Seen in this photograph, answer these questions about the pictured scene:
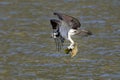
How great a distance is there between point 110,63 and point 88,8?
6288 millimetres

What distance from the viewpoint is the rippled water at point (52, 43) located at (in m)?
14.3

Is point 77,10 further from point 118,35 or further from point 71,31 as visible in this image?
point 71,31

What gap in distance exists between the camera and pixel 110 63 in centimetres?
1499

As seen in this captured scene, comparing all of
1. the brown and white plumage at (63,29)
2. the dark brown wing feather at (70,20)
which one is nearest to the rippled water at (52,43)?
the brown and white plumage at (63,29)

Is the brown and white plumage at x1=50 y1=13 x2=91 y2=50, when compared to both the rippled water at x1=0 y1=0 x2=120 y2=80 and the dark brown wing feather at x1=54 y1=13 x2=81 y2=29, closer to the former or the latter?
the dark brown wing feather at x1=54 y1=13 x2=81 y2=29

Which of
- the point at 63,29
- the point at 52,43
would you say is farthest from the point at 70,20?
the point at 52,43

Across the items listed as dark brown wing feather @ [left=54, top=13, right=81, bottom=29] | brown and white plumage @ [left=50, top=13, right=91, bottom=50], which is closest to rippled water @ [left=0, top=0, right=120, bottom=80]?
brown and white plumage @ [left=50, top=13, right=91, bottom=50]

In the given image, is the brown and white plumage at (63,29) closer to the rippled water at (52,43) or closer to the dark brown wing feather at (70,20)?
the dark brown wing feather at (70,20)

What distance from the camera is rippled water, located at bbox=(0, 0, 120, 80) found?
1430 centimetres

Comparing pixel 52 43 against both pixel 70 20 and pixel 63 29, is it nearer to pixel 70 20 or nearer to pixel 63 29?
pixel 63 29

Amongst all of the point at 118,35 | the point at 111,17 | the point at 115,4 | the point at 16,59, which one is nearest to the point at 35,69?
the point at 16,59

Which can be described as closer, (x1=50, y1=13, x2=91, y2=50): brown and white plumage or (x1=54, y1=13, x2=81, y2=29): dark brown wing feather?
(x1=54, y1=13, x2=81, y2=29): dark brown wing feather

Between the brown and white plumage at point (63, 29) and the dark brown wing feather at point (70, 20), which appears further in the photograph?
the brown and white plumage at point (63, 29)

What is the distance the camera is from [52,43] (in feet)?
56.6
